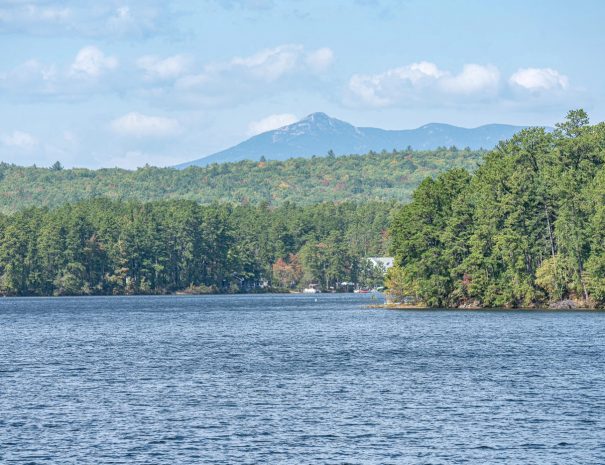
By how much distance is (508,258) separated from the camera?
418ft

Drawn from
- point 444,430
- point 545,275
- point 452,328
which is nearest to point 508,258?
point 545,275

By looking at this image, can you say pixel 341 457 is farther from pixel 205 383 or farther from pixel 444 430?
pixel 205 383

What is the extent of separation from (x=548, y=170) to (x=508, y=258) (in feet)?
39.3

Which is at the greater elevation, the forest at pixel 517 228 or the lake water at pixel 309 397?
the forest at pixel 517 228

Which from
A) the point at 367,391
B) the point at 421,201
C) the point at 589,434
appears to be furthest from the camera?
the point at 421,201

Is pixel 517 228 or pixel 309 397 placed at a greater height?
pixel 517 228

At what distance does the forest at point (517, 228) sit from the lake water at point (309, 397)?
28.2 meters

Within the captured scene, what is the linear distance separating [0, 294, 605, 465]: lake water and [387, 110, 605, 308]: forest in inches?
1110

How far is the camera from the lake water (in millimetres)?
40969

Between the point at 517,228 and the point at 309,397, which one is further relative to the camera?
the point at 517,228

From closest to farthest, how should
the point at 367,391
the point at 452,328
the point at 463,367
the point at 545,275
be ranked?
the point at 367,391 < the point at 463,367 < the point at 452,328 < the point at 545,275

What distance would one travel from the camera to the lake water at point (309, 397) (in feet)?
134

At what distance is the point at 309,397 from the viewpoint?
54.0 metres

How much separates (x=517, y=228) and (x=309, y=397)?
80138mm
